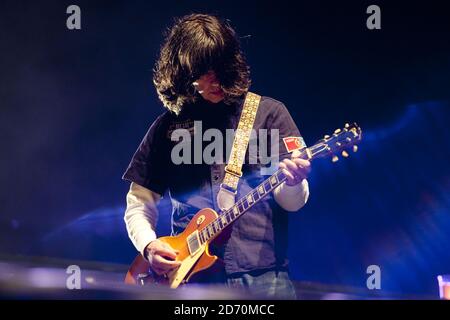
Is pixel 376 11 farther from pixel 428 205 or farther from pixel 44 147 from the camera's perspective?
pixel 44 147

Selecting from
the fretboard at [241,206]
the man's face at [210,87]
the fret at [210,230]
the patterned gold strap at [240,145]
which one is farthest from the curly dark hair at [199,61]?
the fret at [210,230]

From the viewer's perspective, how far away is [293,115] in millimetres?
3453

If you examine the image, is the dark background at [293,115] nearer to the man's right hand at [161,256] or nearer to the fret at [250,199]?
the man's right hand at [161,256]

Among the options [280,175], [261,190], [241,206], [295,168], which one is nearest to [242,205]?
[241,206]

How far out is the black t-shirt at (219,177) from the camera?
2691 millimetres

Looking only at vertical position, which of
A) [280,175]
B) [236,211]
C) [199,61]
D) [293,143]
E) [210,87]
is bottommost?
[236,211]

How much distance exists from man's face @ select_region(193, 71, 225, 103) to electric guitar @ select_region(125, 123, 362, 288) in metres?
0.49

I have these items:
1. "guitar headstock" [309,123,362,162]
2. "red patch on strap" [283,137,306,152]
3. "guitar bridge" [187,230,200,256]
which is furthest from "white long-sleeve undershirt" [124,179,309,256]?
"guitar headstock" [309,123,362,162]

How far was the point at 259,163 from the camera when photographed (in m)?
2.85

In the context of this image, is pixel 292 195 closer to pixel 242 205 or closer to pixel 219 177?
pixel 242 205

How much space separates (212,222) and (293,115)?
36.2 inches

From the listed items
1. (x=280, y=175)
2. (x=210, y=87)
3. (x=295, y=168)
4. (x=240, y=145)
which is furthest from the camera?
(x=210, y=87)

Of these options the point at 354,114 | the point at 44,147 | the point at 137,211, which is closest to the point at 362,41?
the point at 354,114

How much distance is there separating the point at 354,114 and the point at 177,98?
1.00 m
